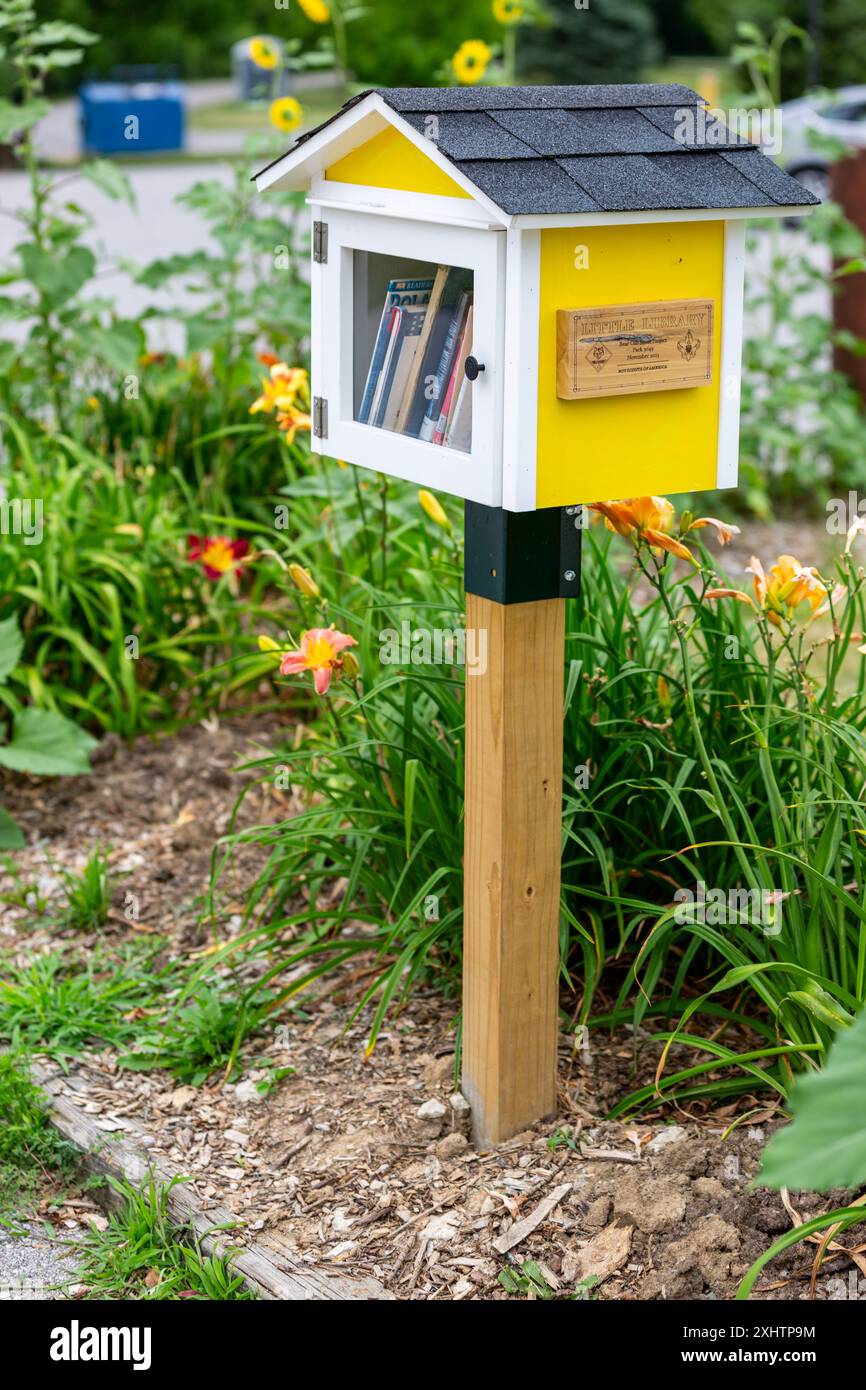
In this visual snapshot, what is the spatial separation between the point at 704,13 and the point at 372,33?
8633mm

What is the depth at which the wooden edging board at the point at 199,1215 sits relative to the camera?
241cm

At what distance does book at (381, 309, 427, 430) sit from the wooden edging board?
129 cm

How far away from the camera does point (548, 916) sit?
2.59 m

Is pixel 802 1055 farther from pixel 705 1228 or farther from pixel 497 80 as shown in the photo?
pixel 497 80

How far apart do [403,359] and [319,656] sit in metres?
0.55

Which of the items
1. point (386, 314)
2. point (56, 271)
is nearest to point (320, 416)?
point (386, 314)

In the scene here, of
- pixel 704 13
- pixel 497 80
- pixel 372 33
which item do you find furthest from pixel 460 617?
pixel 704 13

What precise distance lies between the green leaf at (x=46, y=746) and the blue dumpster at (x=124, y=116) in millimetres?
16615

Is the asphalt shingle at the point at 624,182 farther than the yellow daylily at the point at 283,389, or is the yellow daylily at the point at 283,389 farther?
the yellow daylily at the point at 283,389

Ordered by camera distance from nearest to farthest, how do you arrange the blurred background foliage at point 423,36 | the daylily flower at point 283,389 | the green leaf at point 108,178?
the daylily flower at point 283,389, the green leaf at point 108,178, the blurred background foliage at point 423,36

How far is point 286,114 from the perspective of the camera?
4.76 meters

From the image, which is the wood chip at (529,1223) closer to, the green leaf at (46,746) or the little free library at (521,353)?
the little free library at (521,353)

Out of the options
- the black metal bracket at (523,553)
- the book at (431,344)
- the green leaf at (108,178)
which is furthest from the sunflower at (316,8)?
the black metal bracket at (523,553)

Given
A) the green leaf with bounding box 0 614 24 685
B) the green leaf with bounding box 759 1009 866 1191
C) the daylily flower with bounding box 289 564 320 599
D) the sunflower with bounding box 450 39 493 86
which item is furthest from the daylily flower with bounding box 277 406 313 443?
the sunflower with bounding box 450 39 493 86
